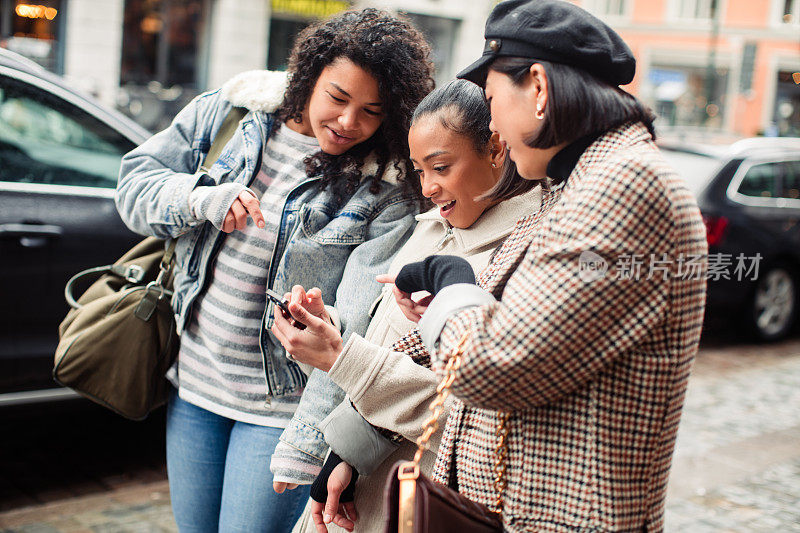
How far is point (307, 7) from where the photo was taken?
17359 millimetres

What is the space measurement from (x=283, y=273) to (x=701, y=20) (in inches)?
1517

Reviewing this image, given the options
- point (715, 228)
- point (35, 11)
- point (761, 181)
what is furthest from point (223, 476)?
point (35, 11)

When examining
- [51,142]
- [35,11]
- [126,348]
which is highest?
[35,11]

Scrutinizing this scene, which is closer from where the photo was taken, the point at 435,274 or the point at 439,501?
the point at 439,501

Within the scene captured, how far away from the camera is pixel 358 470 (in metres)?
1.89

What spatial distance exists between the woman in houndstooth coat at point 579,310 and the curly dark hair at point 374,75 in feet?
2.34

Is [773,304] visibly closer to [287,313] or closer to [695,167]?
[695,167]

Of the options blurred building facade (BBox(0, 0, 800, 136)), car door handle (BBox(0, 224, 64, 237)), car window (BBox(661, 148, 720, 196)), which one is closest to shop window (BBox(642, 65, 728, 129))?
blurred building facade (BBox(0, 0, 800, 136))

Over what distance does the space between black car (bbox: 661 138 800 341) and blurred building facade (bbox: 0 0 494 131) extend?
656 cm

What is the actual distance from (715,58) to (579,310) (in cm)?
3757

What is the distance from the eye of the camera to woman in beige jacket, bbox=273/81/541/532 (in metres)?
1.81

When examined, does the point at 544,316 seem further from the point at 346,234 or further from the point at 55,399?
the point at 55,399

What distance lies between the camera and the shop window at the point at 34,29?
13.7m
